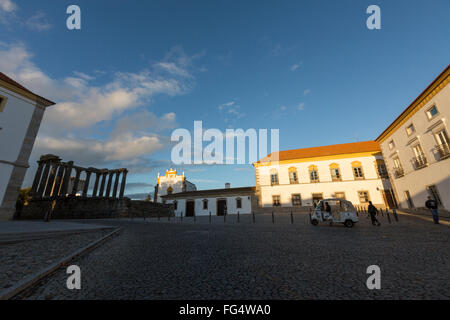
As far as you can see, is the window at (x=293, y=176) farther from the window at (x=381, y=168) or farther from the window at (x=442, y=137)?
the window at (x=442, y=137)

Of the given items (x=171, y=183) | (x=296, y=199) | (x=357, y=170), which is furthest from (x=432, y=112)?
(x=171, y=183)

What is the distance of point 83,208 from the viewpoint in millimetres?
21922

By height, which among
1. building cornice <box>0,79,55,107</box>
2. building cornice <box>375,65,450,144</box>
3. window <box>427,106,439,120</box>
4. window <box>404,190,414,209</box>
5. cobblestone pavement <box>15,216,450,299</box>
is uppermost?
building cornice <box>0,79,55,107</box>

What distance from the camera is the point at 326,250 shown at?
16.9 feet

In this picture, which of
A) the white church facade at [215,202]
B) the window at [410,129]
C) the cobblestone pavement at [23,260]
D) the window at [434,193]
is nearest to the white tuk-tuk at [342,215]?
the window at [434,193]

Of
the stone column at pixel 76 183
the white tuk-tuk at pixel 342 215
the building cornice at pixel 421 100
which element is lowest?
the white tuk-tuk at pixel 342 215

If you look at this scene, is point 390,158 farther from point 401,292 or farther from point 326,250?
point 401,292

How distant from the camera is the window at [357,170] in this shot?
2366cm

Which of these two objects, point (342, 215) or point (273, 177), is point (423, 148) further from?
point (273, 177)

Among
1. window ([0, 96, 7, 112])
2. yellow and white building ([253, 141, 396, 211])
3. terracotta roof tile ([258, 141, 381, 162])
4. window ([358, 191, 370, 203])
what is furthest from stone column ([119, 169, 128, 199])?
window ([358, 191, 370, 203])

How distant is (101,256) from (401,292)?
6362mm

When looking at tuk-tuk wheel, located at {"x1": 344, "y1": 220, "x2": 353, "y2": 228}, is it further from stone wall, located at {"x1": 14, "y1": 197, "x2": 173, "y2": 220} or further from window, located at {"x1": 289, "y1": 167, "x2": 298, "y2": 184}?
stone wall, located at {"x1": 14, "y1": 197, "x2": 173, "y2": 220}

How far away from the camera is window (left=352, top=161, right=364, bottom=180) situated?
23656 millimetres

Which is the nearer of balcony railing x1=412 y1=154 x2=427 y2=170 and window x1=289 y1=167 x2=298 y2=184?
balcony railing x1=412 y1=154 x2=427 y2=170
